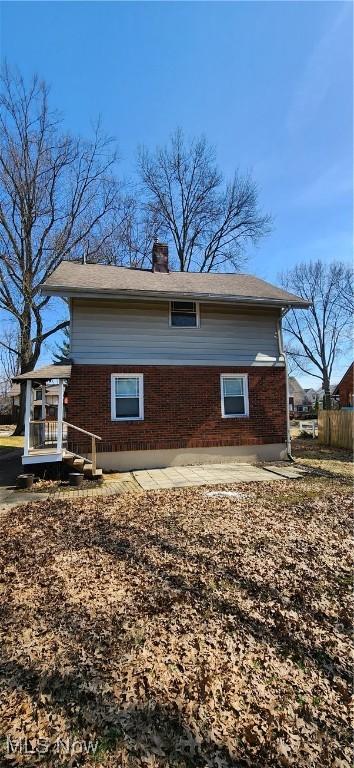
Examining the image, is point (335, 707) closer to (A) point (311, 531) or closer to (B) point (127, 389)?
(A) point (311, 531)

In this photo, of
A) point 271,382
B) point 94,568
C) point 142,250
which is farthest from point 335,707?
point 142,250

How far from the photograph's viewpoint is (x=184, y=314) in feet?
36.8

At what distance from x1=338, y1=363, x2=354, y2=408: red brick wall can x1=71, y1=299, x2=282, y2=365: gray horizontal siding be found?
1999 centimetres

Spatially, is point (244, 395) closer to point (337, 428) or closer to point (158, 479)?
point (158, 479)

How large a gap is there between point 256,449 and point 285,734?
9567mm

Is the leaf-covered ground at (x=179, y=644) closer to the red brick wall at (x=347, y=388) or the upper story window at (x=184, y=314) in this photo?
the upper story window at (x=184, y=314)

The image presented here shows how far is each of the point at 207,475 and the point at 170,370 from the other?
3.19 meters

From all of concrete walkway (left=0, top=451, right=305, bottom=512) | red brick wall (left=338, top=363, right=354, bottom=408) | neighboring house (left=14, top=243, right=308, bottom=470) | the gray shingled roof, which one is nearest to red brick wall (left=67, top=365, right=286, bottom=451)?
neighboring house (left=14, top=243, right=308, bottom=470)

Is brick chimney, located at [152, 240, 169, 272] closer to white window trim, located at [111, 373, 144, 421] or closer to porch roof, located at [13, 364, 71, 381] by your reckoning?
white window trim, located at [111, 373, 144, 421]

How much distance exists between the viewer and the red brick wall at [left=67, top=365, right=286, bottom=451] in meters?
10.1

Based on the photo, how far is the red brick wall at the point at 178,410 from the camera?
1012 centimetres

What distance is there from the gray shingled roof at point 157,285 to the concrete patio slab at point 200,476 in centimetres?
481

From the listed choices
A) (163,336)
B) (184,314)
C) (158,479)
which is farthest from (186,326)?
(158,479)

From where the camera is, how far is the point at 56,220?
872 inches
